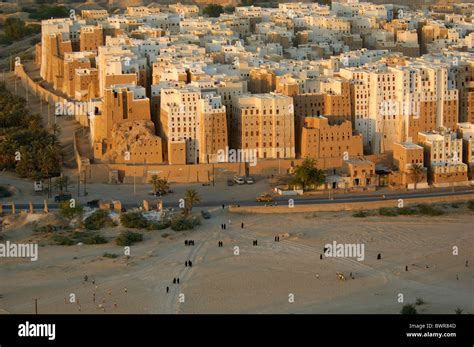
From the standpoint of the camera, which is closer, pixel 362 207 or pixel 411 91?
pixel 362 207

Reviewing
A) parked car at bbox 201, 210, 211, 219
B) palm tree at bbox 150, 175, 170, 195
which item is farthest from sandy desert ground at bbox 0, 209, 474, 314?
palm tree at bbox 150, 175, 170, 195

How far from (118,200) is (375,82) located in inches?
528

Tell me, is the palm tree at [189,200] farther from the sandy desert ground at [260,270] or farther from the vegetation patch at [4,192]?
the vegetation patch at [4,192]

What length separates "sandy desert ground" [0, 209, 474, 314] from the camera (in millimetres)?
37188

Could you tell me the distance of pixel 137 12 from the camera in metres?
86.3

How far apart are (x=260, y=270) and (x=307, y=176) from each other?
9271 millimetres

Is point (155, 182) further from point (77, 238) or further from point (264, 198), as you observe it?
point (77, 238)

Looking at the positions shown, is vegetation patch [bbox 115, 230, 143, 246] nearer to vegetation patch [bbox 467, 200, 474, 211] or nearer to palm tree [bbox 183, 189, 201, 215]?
palm tree [bbox 183, 189, 201, 215]

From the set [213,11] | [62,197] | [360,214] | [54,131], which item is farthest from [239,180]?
[213,11]

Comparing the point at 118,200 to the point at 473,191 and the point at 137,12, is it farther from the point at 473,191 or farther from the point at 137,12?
the point at 137,12

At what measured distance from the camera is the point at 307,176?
161 ft

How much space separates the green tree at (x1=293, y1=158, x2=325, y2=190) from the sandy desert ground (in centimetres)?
248
